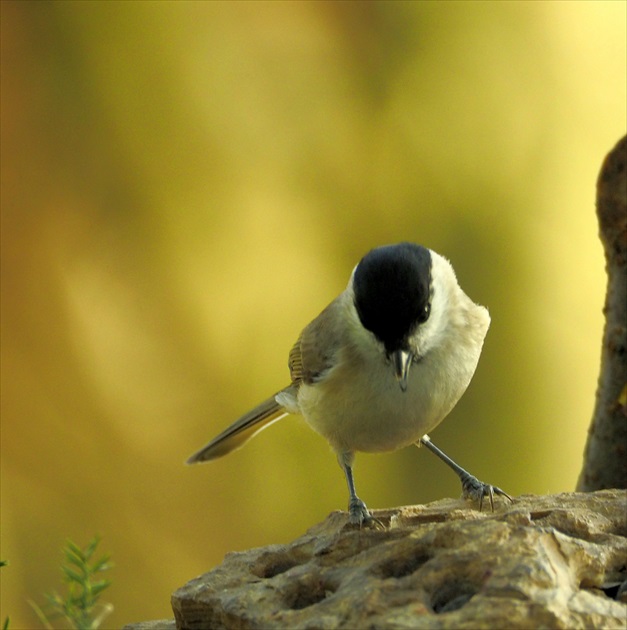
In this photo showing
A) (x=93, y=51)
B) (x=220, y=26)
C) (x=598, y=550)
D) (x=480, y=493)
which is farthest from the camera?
(x=220, y=26)

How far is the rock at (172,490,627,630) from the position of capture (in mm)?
1416

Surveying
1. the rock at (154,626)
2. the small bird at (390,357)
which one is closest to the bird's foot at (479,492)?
the small bird at (390,357)

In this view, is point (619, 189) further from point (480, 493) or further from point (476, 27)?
point (476, 27)

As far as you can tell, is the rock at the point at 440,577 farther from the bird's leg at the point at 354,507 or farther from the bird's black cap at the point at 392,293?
the bird's black cap at the point at 392,293

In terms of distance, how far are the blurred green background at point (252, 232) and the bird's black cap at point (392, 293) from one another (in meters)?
1.84

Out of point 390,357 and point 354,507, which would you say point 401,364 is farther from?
point 354,507

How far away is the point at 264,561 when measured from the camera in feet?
6.22

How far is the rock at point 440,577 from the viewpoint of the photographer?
1.42 m

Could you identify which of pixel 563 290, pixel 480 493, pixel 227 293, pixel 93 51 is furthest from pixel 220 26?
pixel 480 493

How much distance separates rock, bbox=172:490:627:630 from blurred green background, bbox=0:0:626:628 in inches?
83.6

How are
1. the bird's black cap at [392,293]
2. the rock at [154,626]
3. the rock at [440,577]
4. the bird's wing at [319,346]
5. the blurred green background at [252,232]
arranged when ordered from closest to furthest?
the rock at [440,577] < the rock at [154,626] < the bird's black cap at [392,293] < the bird's wing at [319,346] < the blurred green background at [252,232]

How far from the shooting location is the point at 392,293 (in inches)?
86.7

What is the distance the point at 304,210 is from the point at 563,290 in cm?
121

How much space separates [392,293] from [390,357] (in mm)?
177
